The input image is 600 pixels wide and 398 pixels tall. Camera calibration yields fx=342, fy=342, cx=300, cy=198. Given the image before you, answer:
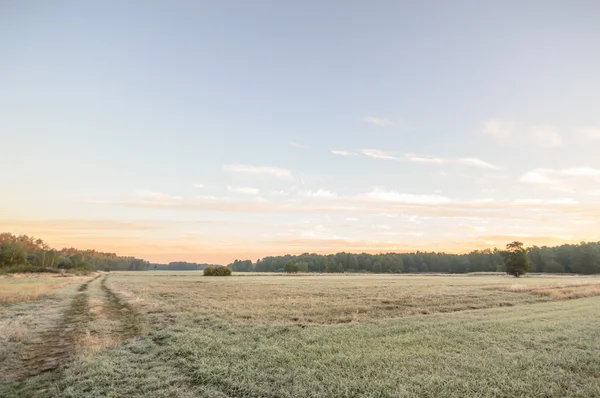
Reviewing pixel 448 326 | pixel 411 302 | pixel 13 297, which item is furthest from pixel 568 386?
pixel 13 297

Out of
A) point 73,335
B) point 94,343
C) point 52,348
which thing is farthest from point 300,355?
point 73,335

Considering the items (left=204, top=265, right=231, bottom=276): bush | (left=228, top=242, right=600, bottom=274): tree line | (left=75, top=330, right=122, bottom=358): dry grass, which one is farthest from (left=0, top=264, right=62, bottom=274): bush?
(left=75, top=330, right=122, bottom=358): dry grass

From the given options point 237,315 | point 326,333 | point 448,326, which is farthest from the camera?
point 237,315

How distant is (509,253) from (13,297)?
109m

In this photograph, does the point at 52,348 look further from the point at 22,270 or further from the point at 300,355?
the point at 22,270

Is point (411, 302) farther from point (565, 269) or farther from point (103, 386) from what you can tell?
point (565, 269)

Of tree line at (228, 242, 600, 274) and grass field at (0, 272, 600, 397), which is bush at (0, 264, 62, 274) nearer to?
tree line at (228, 242, 600, 274)

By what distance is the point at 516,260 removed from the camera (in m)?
95.8

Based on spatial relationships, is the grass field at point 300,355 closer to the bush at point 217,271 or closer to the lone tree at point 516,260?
the lone tree at point 516,260

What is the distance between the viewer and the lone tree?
95.5m

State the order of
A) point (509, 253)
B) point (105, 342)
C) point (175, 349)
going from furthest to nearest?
point (509, 253) → point (105, 342) → point (175, 349)

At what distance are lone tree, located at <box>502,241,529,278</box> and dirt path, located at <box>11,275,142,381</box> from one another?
101 meters

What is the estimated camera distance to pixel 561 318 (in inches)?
830

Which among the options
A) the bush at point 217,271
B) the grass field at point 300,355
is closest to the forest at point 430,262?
the bush at point 217,271
